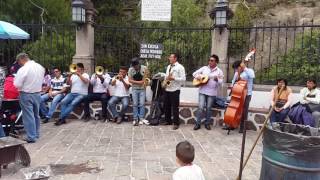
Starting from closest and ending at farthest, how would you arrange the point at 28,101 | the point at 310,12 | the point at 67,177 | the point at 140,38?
the point at 67,177 < the point at 28,101 < the point at 140,38 < the point at 310,12

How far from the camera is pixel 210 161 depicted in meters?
6.93

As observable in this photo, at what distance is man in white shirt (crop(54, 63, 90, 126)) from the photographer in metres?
9.95

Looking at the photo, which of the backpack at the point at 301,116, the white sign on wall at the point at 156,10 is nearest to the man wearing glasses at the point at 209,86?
the backpack at the point at 301,116

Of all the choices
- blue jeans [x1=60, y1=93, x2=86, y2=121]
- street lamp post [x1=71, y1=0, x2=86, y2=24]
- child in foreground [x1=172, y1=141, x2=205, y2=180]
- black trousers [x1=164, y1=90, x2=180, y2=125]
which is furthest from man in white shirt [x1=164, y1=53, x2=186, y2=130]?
child in foreground [x1=172, y1=141, x2=205, y2=180]

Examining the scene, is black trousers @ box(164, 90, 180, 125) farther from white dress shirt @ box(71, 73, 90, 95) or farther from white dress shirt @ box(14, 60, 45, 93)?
white dress shirt @ box(14, 60, 45, 93)

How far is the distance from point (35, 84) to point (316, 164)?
535 centimetres

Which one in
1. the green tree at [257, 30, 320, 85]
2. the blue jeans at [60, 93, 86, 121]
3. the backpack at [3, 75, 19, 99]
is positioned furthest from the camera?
the green tree at [257, 30, 320, 85]

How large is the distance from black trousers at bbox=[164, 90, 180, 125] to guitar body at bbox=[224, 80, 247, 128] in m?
1.39

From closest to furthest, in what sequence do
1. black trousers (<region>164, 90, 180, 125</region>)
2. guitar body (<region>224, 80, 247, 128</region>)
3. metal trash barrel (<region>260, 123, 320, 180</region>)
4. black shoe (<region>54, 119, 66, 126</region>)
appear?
1. metal trash barrel (<region>260, 123, 320, 180</region>)
2. guitar body (<region>224, 80, 247, 128</region>)
3. black trousers (<region>164, 90, 180, 125</region>)
4. black shoe (<region>54, 119, 66, 126</region>)

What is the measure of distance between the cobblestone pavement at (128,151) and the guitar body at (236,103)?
1.44 feet

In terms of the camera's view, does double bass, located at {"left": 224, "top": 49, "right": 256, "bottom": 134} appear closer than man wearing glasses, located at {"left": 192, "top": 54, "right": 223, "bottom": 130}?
Yes

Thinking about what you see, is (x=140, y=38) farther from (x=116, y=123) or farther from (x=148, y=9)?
(x=116, y=123)

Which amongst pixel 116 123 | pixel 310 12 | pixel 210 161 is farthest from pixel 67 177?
pixel 310 12

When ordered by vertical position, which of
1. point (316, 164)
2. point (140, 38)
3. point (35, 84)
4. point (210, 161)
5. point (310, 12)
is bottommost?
point (210, 161)
